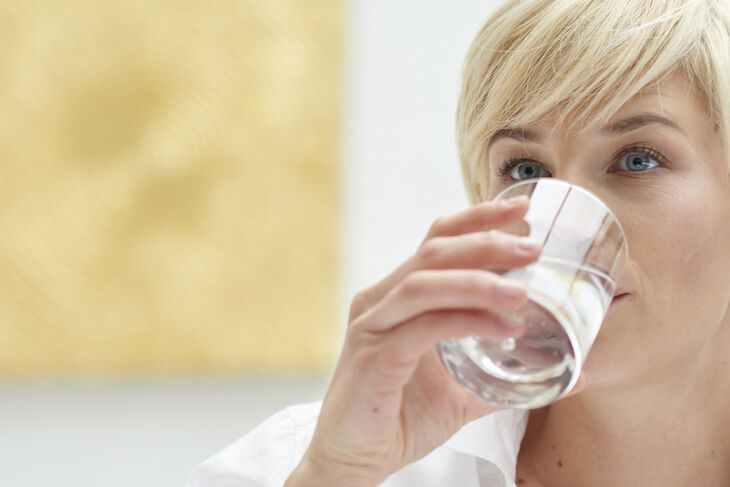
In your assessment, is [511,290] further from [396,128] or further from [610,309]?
[396,128]

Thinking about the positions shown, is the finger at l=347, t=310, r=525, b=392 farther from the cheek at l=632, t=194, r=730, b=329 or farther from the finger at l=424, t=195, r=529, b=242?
the cheek at l=632, t=194, r=730, b=329

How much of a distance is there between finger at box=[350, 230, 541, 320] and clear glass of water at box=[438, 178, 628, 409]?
14 mm

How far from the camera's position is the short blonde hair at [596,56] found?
1.02 metres

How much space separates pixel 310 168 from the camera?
2.01 meters

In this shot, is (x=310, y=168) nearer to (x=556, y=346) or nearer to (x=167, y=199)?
(x=167, y=199)

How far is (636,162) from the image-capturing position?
1.02 meters

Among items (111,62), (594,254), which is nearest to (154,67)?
(111,62)

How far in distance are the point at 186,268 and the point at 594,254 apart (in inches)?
52.4

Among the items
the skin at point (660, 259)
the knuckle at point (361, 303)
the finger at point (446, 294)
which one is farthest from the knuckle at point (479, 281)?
the skin at point (660, 259)

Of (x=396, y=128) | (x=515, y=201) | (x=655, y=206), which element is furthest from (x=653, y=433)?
(x=396, y=128)

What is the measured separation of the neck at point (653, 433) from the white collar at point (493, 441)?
0.07 metres

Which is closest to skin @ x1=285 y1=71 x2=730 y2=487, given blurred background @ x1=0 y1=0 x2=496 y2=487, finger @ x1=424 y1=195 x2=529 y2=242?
finger @ x1=424 y1=195 x2=529 y2=242

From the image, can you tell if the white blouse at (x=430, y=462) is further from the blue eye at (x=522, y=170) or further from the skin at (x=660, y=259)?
the blue eye at (x=522, y=170)

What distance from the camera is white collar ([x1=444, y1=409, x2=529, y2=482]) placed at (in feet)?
3.83
